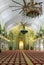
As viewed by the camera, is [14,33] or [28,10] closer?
[28,10]

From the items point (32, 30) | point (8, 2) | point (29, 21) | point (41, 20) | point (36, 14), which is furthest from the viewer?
point (32, 30)

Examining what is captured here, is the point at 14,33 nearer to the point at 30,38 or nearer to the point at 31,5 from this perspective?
the point at 30,38

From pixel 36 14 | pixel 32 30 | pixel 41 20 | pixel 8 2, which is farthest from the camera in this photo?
pixel 32 30

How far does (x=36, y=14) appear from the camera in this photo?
16.6m

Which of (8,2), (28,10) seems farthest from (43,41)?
(28,10)

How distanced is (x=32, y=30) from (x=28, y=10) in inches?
1245

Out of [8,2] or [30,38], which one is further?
[30,38]

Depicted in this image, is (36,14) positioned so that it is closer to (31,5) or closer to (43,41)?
(31,5)

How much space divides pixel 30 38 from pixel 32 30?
215cm

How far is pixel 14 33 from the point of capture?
49.0 meters

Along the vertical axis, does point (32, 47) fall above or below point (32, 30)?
below

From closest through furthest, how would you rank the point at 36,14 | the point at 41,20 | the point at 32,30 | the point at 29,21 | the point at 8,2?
1. the point at 36,14
2. the point at 8,2
3. the point at 41,20
4. the point at 29,21
5. the point at 32,30

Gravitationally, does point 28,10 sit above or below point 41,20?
below

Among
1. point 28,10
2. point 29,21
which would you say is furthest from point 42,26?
point 28,10
